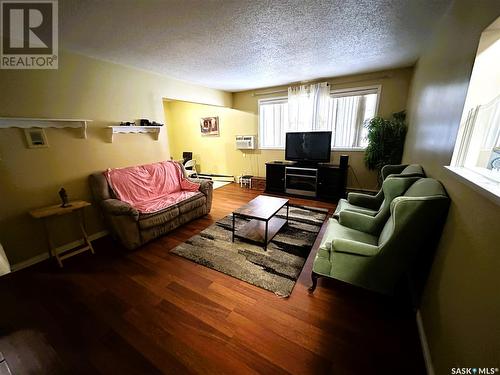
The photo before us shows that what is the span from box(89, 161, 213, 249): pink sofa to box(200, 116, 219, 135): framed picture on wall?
2618mm

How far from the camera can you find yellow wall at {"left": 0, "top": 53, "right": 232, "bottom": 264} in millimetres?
2084

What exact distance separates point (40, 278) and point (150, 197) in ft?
4.69

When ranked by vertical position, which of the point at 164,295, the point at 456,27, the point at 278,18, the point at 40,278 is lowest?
the point at 40,278

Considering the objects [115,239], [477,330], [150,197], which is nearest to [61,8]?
[150,197]

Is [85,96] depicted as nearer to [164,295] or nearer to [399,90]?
[164,295]

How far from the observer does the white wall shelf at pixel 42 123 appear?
2008mm

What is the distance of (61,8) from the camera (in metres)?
1.60

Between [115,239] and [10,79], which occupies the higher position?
[10,79]

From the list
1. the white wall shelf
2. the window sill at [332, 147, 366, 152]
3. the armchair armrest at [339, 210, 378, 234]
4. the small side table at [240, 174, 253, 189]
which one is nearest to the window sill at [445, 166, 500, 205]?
the armchair armrest at [339, 210, 378, 234]

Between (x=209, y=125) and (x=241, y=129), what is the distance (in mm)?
1136

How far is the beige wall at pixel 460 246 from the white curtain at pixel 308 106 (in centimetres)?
234

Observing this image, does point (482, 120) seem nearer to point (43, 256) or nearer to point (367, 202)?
point (367, 202)

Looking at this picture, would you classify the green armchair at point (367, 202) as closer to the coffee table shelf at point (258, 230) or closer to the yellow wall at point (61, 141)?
the coffee table shelf at point (258, 230)

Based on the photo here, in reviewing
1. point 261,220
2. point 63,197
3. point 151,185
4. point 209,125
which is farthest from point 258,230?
point 209,125
